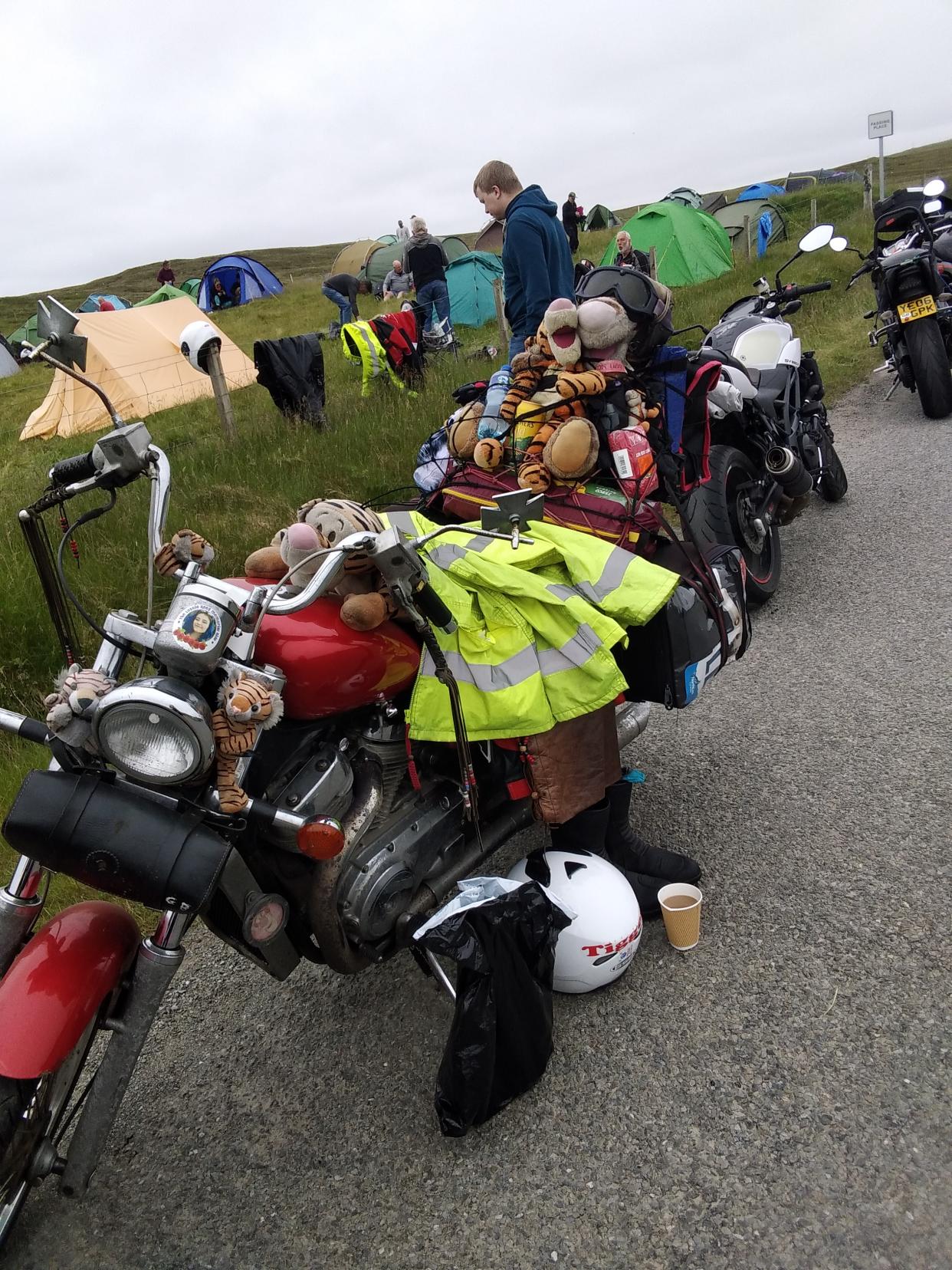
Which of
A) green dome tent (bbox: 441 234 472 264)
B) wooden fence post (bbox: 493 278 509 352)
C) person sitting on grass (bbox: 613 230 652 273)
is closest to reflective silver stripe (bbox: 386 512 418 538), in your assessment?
wooden fence post (bbox: 493 278 509 352)

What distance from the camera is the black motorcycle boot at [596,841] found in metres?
2.45

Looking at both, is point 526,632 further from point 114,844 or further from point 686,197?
point 686,197

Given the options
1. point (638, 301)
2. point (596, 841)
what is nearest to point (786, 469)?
point (638, 301)

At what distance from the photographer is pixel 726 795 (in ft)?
10.00

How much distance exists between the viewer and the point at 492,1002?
1.96m

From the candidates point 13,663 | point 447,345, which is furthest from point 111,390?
point 13,663

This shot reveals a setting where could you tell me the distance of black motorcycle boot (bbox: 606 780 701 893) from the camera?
103 inches

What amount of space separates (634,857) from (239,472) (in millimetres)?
4241

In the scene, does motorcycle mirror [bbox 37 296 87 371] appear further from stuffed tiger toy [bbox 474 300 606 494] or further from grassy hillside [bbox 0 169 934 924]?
grassy hillside [bbox 0 169 934 924]

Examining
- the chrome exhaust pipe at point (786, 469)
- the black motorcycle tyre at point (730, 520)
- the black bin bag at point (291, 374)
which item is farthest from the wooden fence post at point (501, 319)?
the black motorcycle tyre at point (730, 520)

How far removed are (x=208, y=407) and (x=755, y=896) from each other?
10766 mm

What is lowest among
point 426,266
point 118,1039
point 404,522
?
point 118,1039

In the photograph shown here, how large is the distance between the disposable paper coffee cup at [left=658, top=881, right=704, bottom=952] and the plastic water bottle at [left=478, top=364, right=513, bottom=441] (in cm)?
179

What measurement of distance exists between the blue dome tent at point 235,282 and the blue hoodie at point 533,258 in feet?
75.6
